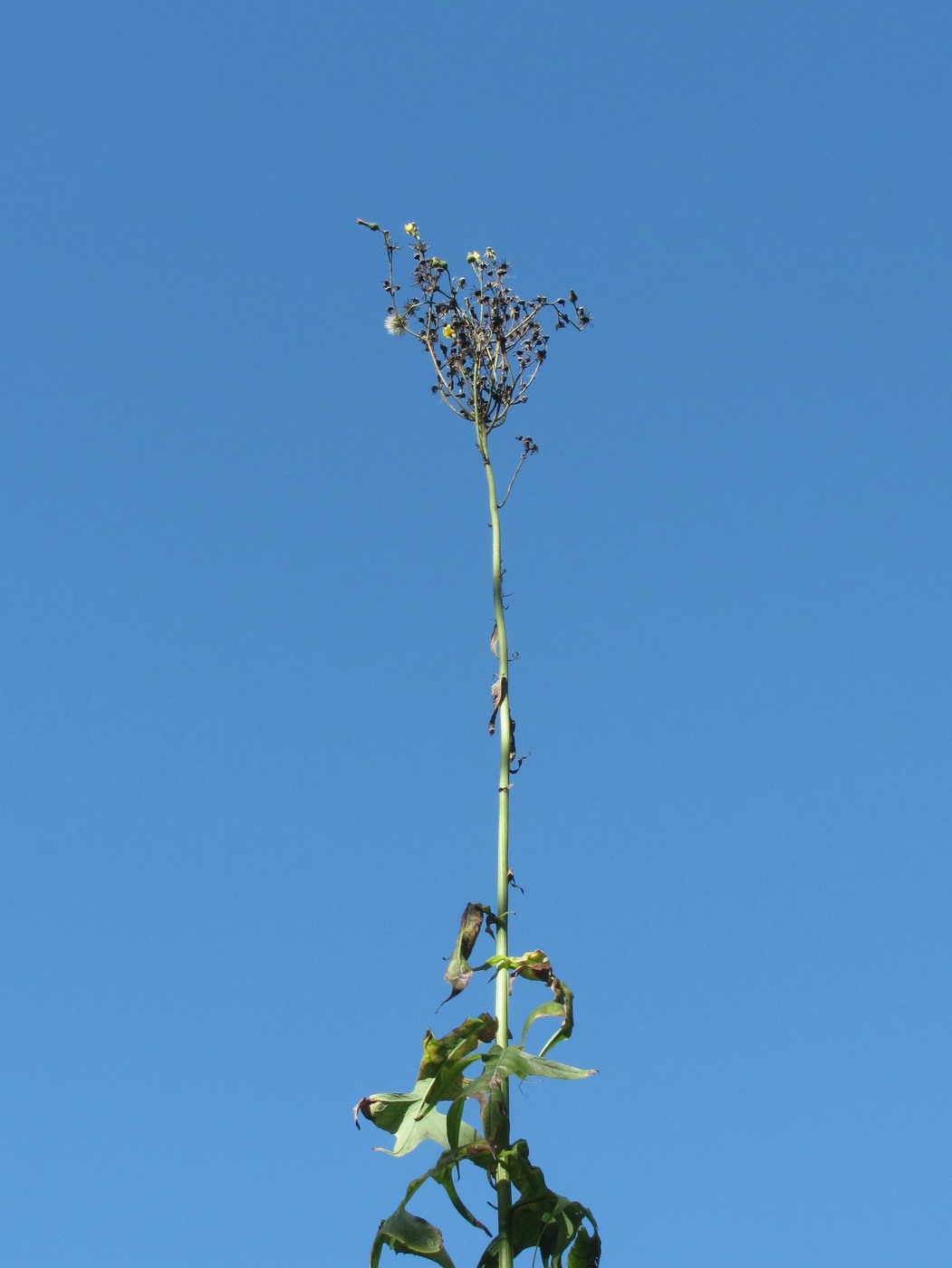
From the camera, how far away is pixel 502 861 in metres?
4.02

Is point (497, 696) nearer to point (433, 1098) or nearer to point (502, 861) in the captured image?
point (502, 861)

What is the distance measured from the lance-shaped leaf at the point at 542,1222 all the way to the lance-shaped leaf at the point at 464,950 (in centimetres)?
47

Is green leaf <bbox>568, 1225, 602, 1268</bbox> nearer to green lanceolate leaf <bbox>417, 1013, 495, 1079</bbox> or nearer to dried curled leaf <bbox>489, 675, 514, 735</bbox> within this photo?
green lanceolate leaf <bbox>417, 1013, 495, 1079</bbox>

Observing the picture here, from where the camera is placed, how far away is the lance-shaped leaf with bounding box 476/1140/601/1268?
3699 mm

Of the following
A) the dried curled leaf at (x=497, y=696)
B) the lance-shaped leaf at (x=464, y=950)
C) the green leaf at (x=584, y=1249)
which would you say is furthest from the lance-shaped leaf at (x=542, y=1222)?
the dried curled leaf at (x=497, y=696)

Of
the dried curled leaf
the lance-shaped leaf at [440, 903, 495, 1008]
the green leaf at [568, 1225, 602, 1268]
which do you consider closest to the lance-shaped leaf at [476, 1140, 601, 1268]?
the green leaf at [568, 1225, 602, 1268]

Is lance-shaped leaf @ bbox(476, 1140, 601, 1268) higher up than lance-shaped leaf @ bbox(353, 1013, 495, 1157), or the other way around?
lance-shaped leaf @ bbox(353, 1013, 495, 1157)

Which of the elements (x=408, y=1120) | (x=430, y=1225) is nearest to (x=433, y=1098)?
(x=408, y=1120)

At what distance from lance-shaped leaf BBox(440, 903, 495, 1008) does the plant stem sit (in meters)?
0.09

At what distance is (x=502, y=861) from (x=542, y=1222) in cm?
103

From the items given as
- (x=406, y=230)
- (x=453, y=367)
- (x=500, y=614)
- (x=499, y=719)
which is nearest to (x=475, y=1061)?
(x=499, y=719)

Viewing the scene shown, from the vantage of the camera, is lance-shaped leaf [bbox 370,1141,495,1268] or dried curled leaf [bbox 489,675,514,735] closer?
lance-shaped leaf [bbox 370,1141,495,1268]

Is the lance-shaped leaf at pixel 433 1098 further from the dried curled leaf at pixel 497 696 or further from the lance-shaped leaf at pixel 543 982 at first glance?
the dried curled leaf at pixel 497 696

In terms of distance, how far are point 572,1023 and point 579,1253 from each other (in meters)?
0.64
